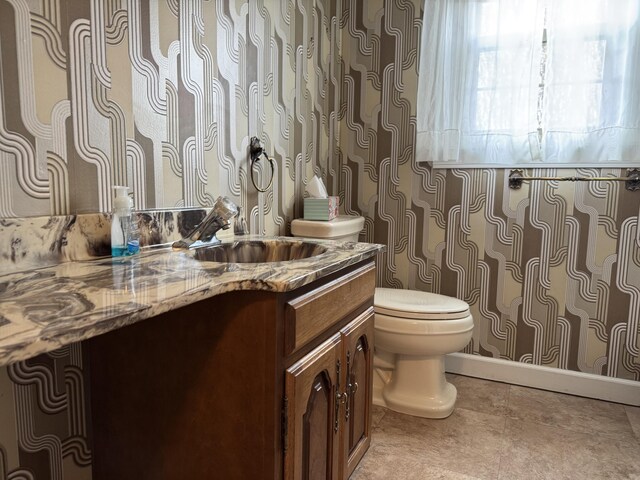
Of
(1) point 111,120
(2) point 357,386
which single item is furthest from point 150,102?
(2) point 357,386

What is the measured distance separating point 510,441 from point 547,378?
61cm

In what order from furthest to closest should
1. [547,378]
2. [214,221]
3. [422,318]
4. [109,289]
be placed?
[547,378], [422,318], [214,221], [109,289]

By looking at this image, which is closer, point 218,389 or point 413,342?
point 218,389

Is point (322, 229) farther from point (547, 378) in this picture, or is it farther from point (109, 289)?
point (547, 378)

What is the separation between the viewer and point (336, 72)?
2.45 meters

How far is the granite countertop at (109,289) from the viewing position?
0.55 metres

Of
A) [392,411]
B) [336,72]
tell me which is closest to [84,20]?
[336,72]

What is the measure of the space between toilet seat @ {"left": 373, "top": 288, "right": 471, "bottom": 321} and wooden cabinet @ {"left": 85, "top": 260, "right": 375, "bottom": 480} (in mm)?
798

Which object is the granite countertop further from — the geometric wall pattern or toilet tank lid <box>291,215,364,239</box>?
toilet tank lid <box>291,215,364,239</box>

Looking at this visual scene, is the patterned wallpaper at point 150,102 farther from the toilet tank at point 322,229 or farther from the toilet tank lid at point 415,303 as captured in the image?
the toilet tank lid at point 415,303

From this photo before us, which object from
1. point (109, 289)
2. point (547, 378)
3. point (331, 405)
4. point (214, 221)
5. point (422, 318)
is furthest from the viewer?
point (547, 378)

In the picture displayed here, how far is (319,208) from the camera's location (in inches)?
77.5

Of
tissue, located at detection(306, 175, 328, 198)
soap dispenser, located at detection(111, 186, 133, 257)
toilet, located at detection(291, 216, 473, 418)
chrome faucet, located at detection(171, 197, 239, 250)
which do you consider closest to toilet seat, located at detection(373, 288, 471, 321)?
toilet, located at detection(291, 216, 473, 418)

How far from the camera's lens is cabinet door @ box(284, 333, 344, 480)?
3.17 ft
